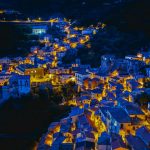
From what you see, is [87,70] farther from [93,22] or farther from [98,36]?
[93,22]

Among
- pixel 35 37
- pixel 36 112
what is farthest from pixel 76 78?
pixel 35 37

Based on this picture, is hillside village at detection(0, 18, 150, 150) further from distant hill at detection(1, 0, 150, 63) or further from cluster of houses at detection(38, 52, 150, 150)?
distant hill at detection(1, 0, 150, 63)

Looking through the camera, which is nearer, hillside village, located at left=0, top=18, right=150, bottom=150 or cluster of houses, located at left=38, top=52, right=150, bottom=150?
cluster of houses, located at left=38, top=52, right=150, bottom=150

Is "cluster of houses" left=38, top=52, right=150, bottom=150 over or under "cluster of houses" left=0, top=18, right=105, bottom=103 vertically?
under

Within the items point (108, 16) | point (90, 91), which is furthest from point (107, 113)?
point (108, 16)

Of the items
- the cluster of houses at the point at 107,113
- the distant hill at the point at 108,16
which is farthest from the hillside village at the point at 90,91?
the distant hill at the point at 108,16

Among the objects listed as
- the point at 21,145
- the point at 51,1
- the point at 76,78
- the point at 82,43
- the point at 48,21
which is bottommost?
the point at 21,145

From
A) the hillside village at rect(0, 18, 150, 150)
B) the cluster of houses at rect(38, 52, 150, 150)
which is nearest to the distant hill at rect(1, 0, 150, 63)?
the hillside village at rect(0, 18, 150, 150)

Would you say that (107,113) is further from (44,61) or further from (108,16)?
(108,16)

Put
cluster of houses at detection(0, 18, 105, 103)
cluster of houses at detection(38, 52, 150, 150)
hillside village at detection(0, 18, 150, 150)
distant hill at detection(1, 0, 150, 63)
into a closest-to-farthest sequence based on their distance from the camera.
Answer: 1. cluster of houses at detection(38, 52, 150, 150)
2. hillside village at detection(0, 18, 150, 150)
3. cluster of houses at detection(0, 18, 105, 103)
4. distant hill at detection(1, 0, 150, 63)
